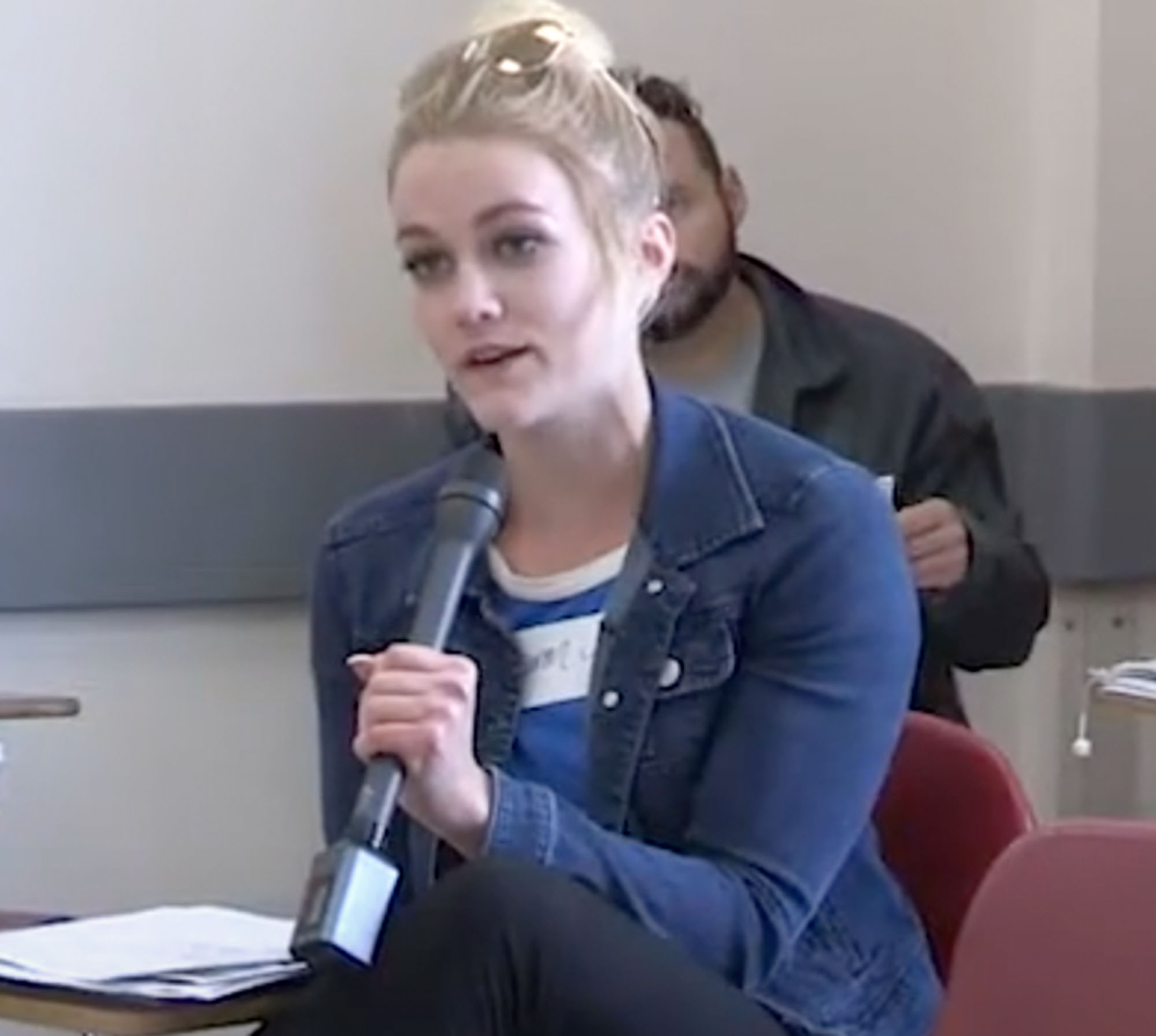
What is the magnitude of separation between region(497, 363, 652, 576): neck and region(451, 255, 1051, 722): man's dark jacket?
2.73ft

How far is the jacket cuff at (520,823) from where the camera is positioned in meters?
1.48

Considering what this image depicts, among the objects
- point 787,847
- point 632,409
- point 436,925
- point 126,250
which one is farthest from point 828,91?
point 436,925

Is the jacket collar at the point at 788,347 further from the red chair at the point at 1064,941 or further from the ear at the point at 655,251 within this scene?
the red chair at the point at 1064,941

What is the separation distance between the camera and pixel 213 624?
9.03 ft

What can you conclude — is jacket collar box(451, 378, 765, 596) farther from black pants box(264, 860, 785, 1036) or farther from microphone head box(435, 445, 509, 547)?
black pants box(264, 860, 785, 1036)

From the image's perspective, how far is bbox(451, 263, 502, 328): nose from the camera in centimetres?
156

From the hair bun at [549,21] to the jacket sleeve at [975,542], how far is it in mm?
954

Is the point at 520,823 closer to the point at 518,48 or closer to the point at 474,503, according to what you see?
the point at 474,503

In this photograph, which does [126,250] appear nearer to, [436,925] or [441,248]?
[441,248]

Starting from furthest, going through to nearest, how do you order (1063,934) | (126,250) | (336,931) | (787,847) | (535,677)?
1. (126,250)
2. (535,677)
3. (787,847)
4. (1063,934)
5. (336,931)

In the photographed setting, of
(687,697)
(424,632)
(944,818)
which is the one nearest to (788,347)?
(944,818)

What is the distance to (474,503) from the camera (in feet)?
4.99

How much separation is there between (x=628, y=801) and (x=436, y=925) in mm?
286

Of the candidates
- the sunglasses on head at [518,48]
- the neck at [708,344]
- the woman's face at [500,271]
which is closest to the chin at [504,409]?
the woman's face at [500,271]
